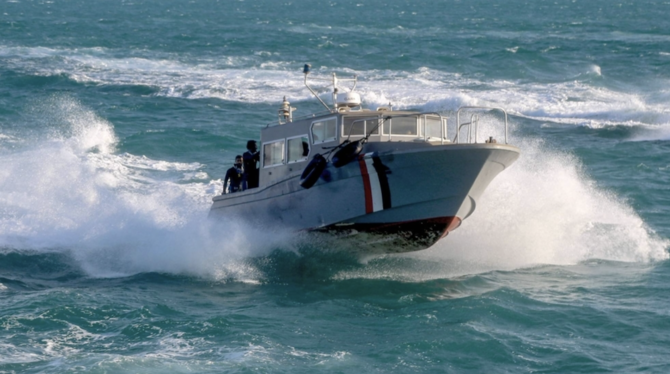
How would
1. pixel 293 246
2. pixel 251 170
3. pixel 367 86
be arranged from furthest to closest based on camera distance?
pixel 367 86 → pixel 251 170 → pixel 293 246

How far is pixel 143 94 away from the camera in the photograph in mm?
36531

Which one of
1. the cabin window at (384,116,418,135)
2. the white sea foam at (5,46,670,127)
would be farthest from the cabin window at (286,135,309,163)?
the white sea foam at (5,46,670,127)

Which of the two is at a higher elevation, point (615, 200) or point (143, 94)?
point (143, 94)

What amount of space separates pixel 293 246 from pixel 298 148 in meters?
1.73

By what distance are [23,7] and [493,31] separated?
45.9m

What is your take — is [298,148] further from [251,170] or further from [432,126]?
[432,126]

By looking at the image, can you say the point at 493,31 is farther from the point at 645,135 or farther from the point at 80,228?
the point at 80,228

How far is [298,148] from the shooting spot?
16.4 meters

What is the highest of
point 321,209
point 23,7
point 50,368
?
point 23,7

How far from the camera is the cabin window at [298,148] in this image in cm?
1620

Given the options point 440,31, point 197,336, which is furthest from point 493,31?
point 197,336

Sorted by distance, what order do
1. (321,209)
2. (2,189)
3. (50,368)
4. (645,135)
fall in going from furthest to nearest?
(645,135), (2,189), (321,209), (50,368)

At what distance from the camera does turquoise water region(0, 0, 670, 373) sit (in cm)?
1217

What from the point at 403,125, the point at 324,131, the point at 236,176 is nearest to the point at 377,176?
the point at 403,125
